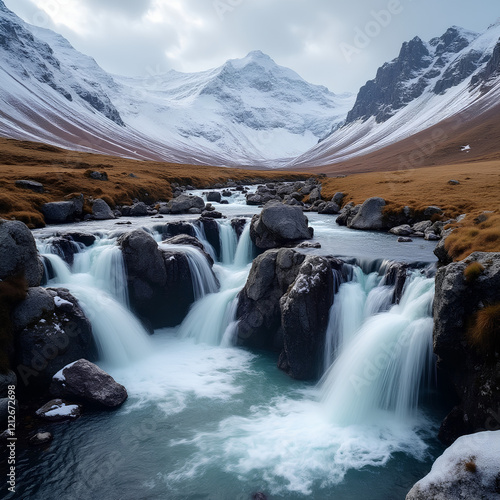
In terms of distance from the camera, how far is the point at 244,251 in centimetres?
3238

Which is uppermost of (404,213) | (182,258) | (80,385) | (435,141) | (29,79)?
(29,79)

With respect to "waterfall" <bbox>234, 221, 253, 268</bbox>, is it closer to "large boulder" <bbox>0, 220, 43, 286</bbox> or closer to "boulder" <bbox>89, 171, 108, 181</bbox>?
"large boulder" <bbox>0, 220, 43, 286</bbox>

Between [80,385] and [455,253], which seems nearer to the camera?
[80,385]

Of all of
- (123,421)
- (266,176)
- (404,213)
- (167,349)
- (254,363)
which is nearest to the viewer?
(123,421)

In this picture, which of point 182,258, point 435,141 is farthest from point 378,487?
point 435,141

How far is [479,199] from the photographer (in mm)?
41938

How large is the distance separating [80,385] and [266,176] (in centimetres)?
10812

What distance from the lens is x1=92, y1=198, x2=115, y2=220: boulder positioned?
140ft

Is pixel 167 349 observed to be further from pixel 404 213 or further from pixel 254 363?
pixel 404 213

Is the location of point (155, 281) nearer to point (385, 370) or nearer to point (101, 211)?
point (385, 370)

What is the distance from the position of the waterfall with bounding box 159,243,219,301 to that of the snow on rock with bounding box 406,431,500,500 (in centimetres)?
1769

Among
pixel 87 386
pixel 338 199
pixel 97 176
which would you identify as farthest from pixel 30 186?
pixel 338 199

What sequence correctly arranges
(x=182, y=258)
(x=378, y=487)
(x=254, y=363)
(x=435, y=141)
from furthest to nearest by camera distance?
1. (x=435, y=141)
2. (x=182, y=258)
3. (x=254, y=363)
4. (x=378, y=487)

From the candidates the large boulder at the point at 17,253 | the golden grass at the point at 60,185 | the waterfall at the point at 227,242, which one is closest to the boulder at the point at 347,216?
the waterfall at the point at 227,242
